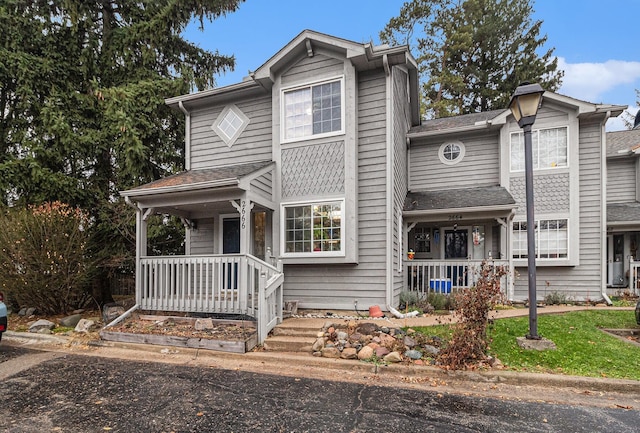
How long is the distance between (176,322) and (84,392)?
9.41ft

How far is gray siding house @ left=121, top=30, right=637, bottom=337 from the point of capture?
7535 millimetres

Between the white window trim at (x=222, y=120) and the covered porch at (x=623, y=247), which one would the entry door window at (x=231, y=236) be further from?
the covered porch at (x=623, y=247)

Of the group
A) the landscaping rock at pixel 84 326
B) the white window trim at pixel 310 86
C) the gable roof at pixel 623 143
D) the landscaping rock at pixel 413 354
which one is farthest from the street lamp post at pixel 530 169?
the landscaping rock at pixel 84 326

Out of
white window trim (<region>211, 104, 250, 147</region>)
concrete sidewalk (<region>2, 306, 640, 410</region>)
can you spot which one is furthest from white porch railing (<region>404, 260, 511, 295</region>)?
white window trim (<region>211, 104, 250, 147</region>)

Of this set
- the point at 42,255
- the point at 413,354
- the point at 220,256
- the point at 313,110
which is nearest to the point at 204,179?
the point at 220,256

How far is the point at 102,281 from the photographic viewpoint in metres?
10.7

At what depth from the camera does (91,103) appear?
34.6 feet

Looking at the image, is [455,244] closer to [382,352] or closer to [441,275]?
[441,275]

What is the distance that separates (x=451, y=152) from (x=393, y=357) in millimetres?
8174

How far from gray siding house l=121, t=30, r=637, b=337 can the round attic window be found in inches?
1.4

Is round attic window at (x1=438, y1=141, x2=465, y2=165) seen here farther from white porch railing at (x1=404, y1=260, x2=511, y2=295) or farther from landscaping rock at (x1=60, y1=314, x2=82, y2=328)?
landscaping rock at (x1=60, y1=314, x2=82, y2=328)

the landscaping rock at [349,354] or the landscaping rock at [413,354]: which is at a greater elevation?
the landscaping rock at [413,354]

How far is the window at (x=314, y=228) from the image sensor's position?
778 centimetres

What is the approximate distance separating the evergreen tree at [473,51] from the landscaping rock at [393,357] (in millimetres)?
19342
